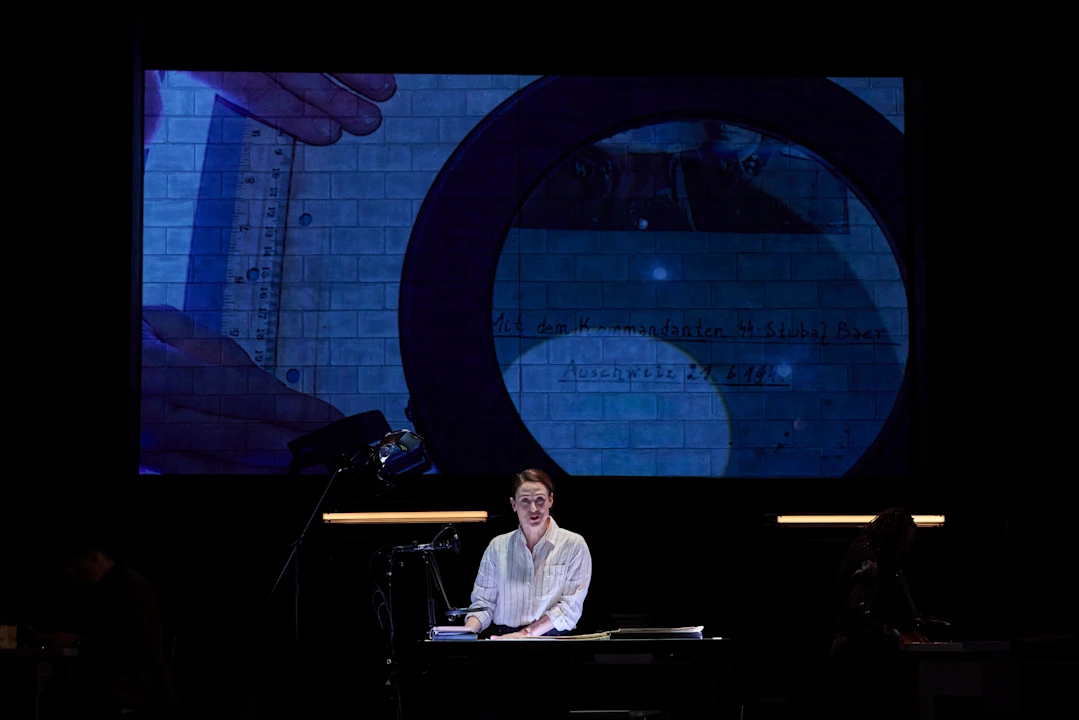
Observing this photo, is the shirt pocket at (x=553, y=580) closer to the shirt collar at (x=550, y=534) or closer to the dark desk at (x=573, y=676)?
the shirt collar at (x=550, y=534)

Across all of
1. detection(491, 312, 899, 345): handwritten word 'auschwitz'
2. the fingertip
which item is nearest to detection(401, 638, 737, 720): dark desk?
detection(491, 312, 899, 345): handwritten word 'auschwitz'

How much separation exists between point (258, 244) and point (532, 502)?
212 cm

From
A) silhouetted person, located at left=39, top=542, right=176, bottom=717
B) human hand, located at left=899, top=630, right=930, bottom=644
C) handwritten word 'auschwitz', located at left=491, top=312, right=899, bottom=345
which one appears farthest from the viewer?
handwritten word 'auschwitz', located at left=491, top=312, right=899, bottom=345

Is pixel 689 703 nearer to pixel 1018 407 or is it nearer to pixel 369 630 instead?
pixel 369 630

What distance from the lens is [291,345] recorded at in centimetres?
667

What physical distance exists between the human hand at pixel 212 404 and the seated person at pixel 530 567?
1415mm

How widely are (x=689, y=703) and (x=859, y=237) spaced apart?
2923 mm

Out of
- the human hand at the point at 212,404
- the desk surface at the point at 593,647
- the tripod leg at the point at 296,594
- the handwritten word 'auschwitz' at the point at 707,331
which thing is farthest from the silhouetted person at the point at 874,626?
the human hand at the point at 212,404

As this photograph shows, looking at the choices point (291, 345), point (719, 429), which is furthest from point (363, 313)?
point (719, 429)

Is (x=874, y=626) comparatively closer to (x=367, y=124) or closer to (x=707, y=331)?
(x=707, y=331)

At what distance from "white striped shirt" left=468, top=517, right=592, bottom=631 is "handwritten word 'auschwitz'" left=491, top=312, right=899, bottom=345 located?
1371mm

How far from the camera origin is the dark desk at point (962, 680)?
17.0 ft

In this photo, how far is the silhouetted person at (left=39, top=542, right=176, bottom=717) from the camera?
17.3ft

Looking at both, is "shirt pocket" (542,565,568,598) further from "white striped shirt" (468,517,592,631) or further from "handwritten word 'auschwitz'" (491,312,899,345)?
"handwritten word 'auschwitz'" (491,312,899,345)
